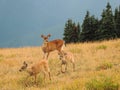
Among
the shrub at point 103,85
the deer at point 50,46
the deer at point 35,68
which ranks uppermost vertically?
the deer at point 50,46

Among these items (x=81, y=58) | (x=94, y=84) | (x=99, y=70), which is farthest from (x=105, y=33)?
(x=94, y=84)

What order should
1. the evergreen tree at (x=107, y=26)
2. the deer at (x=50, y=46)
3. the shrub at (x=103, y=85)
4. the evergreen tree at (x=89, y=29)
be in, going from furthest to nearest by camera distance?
the evergreen tree at (x=89, y=29)
the evergreen tree at (x=107, y=26)
the deer at (x=50, y=46)
the shrub at (x=103, y=85)

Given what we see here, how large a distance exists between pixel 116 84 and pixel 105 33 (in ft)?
101

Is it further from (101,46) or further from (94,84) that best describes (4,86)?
(101,46)

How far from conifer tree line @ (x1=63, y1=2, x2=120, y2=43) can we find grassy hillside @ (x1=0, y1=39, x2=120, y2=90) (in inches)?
834

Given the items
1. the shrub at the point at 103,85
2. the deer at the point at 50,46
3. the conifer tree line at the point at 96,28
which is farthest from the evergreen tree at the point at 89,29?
the shrub at the point at 103,85

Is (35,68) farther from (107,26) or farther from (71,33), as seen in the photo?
(71,33)

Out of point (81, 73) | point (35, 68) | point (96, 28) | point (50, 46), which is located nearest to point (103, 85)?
point (35, 68)

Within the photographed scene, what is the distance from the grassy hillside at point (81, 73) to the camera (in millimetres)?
10376

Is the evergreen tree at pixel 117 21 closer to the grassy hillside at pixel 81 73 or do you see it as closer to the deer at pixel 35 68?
the grassy hillside at pixel 81 73

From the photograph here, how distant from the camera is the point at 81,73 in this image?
1289cm

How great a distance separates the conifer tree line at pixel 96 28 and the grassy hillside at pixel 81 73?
69.5 ft

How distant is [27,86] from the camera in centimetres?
1165

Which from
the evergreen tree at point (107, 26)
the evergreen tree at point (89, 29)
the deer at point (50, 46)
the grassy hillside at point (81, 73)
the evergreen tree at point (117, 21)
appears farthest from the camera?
the evergreen tree at point (89, 29)
